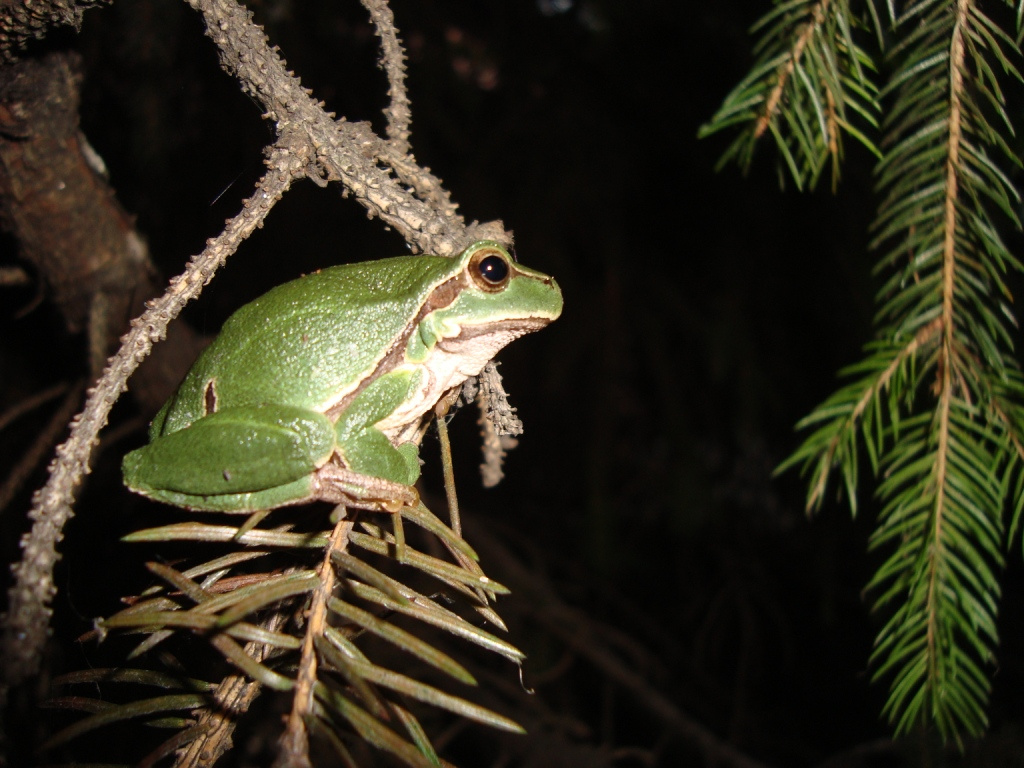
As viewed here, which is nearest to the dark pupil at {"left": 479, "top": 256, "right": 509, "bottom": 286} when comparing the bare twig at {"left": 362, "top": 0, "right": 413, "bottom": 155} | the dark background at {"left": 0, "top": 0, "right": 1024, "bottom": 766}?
the bare twig at {"left": 362, "top": 0, "right": 413, "bottom": 155}

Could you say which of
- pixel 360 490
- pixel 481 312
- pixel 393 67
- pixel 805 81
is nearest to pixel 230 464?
pixel 360 490

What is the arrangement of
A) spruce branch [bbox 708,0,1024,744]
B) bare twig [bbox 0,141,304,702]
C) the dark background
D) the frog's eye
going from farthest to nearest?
the dark background, the frog's eye, spruce branch [bbox 708,0,1024,744], bare twig [bbox 0,141,304,702]

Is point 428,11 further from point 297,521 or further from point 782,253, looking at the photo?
point 297,521

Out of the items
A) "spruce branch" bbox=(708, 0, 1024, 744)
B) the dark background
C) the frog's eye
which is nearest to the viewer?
"spruce branch" bbox=(708, 0, 1024, 744)

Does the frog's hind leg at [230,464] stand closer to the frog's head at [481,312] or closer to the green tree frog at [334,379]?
the green tree frog at [334,379]

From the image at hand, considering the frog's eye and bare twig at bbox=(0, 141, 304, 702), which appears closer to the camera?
bare twig at bbox=(0, 141, 304, 702)

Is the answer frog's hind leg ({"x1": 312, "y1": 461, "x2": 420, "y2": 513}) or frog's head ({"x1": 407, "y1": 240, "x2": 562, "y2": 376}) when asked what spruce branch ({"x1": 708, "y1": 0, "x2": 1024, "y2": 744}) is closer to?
frog's head ({"x1": 407, "y1": 240, "x2": 562, "y2": 376})

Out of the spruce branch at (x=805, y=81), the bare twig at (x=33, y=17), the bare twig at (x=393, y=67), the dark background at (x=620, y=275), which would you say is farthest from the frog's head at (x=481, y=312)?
the bare twig at (x=33, y=17)
